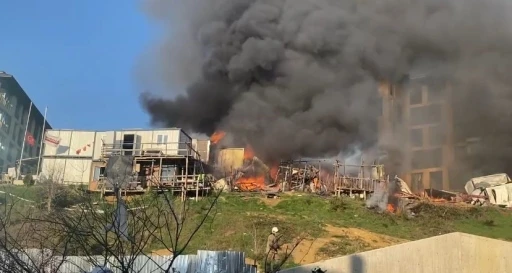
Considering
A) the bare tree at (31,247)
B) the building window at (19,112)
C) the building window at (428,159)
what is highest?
the building window at (19,112)

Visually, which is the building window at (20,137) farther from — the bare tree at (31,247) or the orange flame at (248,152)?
the bare tree at (31,247)

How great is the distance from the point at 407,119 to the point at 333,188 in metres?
15.6

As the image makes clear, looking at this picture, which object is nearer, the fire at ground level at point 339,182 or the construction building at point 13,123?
the fire at ground level at point 339,182

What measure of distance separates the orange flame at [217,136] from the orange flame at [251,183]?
430cm

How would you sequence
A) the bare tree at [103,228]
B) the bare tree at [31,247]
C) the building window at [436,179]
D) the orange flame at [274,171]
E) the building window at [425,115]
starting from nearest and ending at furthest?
the bare tree at [103,228]
the bare tree at [31,247]
the orange flame at [274,171]
the building window at [436,179]
the building window at [425,115]

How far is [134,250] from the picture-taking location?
25.2ft

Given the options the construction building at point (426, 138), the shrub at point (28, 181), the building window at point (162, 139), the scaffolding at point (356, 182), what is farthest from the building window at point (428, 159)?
the shrub at point (28, 181)

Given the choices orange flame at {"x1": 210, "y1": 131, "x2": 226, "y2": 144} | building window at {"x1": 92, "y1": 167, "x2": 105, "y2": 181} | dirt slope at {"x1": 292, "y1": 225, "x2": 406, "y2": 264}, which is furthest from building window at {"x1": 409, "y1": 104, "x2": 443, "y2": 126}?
building window at {"x1": 92, "y1": 167, "x2": 105, "y2": 181}

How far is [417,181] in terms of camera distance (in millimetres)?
37438

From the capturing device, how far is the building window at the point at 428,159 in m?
38.6

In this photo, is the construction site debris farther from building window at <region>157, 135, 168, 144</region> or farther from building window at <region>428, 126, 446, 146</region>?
building window at <region>157, 135, 168, 144</region>

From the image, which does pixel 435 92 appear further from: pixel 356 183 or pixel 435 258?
pixel 435 258

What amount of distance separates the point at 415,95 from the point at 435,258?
30.9 metres

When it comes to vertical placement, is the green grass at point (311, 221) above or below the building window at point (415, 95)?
below
